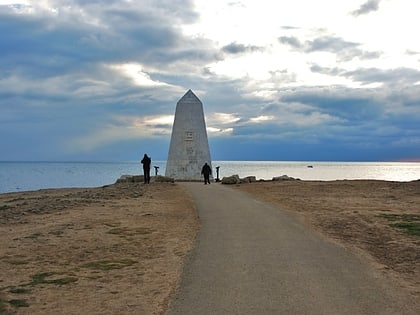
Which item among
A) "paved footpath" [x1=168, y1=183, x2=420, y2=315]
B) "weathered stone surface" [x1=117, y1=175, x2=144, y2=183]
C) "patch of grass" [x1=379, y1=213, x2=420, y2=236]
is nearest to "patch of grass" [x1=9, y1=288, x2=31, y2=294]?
"paved footpath" [x1=168, y1=183, x2=420, y2=315]

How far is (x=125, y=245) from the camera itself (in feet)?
36.7

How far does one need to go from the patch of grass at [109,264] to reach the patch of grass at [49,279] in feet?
2.51

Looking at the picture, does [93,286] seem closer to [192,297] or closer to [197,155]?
[192,297]

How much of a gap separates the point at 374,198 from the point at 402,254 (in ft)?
41.2

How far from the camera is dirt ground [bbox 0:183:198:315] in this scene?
6977mm

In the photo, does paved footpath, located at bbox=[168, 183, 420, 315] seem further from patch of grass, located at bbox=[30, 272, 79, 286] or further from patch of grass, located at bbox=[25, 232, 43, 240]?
patch of grass, located at bbox=[25, 232, 43, 240]

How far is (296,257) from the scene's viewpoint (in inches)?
373

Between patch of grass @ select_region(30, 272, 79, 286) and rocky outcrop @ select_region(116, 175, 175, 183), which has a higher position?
rocky outcrop @ select_region(116, 175, 175, 183)

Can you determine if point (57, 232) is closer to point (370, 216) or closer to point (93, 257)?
point (93, 257)

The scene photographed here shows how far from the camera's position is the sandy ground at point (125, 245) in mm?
7211

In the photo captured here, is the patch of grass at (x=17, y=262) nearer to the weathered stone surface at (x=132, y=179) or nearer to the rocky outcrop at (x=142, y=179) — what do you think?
the rocky outcrop at (x=142, y=179)

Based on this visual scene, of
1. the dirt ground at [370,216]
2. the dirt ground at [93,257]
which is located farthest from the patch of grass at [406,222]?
the dirt ground at [93,257]

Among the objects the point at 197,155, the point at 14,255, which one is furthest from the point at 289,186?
the point at 14,255

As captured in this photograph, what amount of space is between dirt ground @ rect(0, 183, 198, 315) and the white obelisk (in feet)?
56.5
